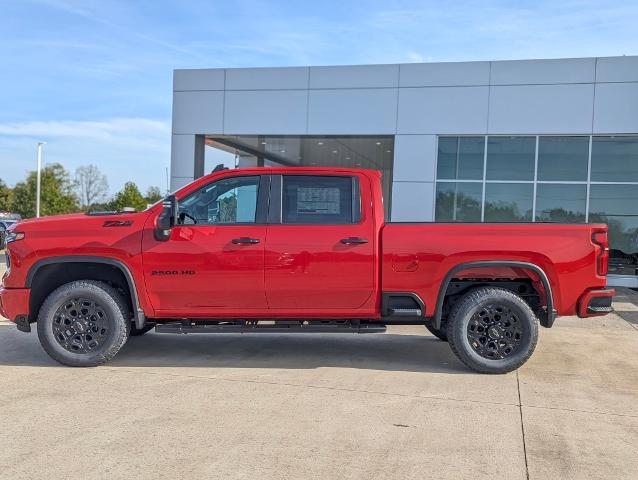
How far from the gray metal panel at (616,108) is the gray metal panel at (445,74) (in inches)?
105

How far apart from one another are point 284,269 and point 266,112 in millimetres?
10777

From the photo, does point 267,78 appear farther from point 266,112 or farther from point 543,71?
point 543,71

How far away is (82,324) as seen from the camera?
19.5 ft

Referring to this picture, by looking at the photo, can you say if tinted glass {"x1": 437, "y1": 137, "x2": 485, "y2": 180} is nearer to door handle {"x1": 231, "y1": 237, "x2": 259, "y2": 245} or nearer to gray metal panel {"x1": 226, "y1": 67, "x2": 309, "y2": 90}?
gray metal panel {"x1": 226, "y1": 67, "x2": 309, "y2": 90}

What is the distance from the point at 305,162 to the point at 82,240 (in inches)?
461

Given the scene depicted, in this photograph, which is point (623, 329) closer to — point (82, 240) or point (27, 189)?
point (82, 240)

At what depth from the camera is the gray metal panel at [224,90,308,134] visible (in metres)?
15.8

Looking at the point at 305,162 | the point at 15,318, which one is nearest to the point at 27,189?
the point at 305,162

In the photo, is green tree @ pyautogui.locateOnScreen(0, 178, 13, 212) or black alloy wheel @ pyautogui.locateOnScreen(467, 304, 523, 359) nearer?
black alloy wheel @ pyautogui.locateOnScreen(467, 304, 523, 359)

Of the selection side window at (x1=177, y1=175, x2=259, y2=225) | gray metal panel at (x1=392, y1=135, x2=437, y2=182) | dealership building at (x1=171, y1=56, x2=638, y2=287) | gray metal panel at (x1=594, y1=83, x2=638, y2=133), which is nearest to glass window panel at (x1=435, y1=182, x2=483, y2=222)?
dealership building at (x1=171, y1=56, x2=638, y2=287)

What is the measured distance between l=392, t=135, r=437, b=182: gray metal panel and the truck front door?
9714 mm

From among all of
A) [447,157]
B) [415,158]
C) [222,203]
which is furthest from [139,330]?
[447,157]

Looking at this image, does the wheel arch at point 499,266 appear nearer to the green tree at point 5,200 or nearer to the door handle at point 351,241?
the door handle at point 351,241

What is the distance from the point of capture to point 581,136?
14.5 metres
